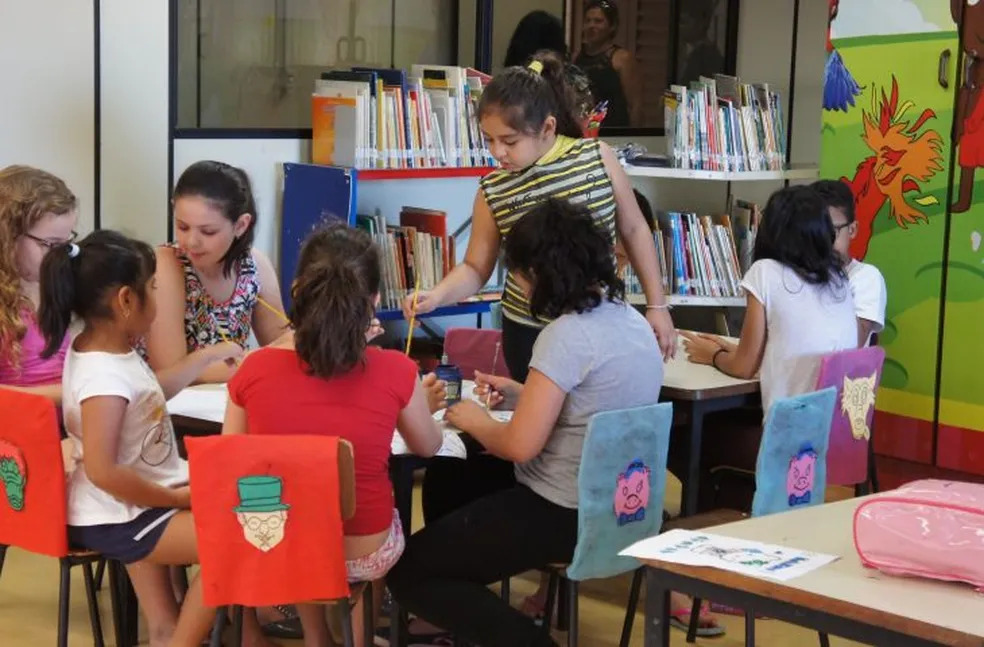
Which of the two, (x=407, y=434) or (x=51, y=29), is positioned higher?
(x=51, y=29)

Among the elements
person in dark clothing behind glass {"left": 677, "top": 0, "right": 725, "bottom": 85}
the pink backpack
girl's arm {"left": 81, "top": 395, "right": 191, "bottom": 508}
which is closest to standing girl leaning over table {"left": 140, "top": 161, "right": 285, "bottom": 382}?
girl's arm {"left": 81, "top": 395, "right": 191, "bottom": 508}

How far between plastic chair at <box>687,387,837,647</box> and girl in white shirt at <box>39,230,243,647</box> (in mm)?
1206

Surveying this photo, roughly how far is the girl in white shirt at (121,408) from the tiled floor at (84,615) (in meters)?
0.81

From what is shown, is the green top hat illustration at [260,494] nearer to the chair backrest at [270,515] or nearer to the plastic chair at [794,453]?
the chair backrest at [270,515]

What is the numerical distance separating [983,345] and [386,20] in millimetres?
2591

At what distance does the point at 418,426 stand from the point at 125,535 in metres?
0.64

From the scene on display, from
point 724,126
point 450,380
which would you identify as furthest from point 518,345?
point 724,126

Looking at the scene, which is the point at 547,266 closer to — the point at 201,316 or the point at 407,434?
the point at 407,434

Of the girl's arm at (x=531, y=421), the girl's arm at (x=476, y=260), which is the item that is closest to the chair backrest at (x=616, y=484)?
the girl's arm at (x=531, y=421)

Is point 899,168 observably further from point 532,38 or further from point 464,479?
point 464,479

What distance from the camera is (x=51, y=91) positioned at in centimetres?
455

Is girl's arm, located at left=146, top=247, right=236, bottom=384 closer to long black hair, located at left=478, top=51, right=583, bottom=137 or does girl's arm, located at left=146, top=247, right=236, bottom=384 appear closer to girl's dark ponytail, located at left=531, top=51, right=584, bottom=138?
long black hair, located at left=478, top=51, right=583, bottom=137

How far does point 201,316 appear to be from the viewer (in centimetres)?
356

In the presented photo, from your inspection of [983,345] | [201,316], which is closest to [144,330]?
[201,316]
